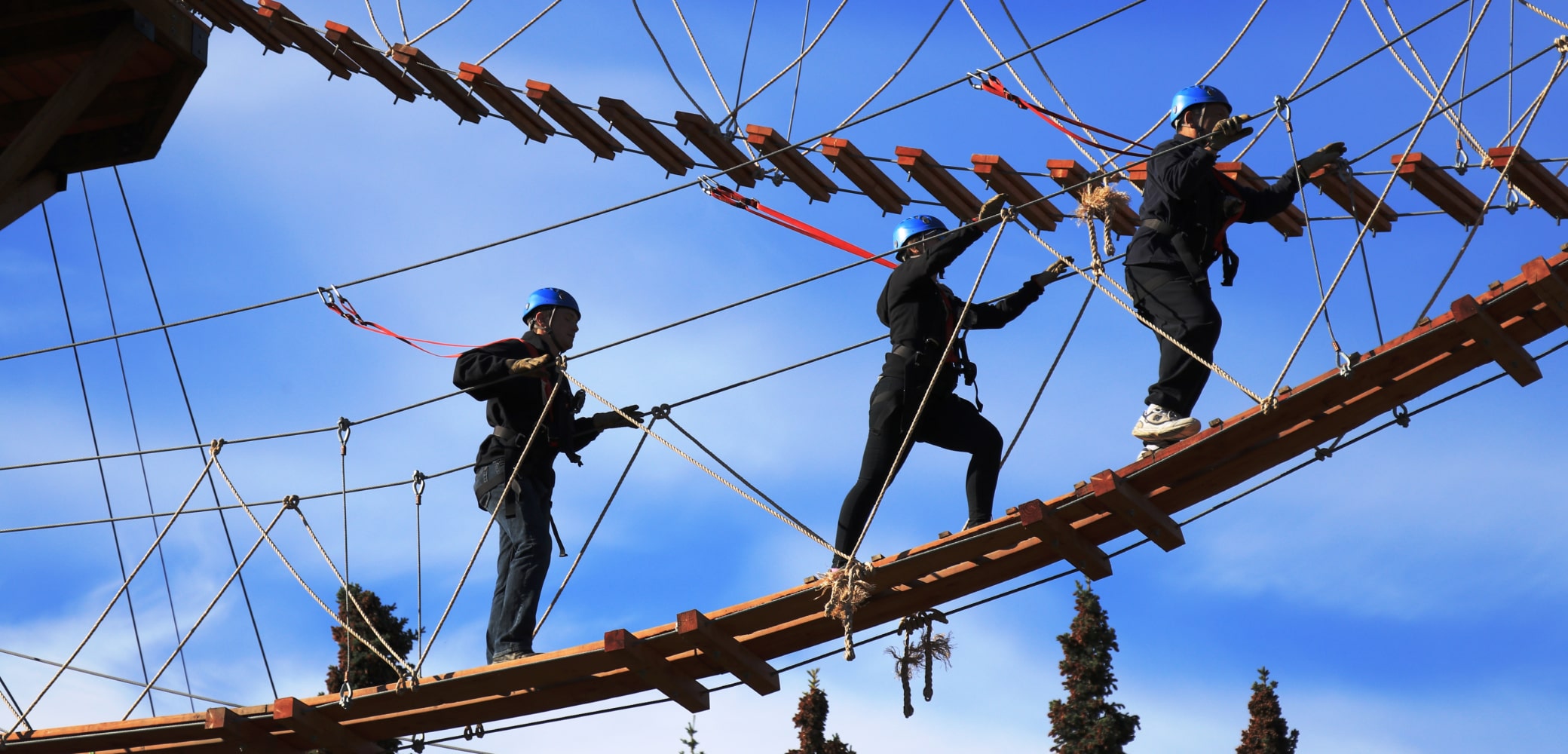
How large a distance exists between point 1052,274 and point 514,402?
2232 millimetres

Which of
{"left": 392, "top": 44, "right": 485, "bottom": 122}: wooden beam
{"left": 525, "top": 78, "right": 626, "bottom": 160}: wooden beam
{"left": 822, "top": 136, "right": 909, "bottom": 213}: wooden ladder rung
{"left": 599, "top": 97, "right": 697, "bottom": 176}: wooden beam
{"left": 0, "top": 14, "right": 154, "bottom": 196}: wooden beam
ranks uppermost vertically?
{"left": 392, "top": 44, "right": 485, "bottom": 122}: wooden beam

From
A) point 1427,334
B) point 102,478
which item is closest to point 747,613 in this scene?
point 1427,334

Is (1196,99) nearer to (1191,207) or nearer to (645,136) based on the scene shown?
(1191,207)

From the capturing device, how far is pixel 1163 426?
612 centimetres

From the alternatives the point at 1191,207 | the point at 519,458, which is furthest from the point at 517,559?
the point at 1191,207

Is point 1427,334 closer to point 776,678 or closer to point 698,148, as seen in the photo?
point 776,678

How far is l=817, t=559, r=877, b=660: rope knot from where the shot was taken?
633 cm

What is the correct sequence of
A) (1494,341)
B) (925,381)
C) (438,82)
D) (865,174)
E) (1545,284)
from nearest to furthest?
(1545,284), (1494,341), (925,381), (865,174), (438,82)

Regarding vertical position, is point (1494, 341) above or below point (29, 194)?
below

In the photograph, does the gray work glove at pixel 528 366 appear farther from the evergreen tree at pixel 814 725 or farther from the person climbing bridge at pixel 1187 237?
the evergreen tree at pixel 814 725

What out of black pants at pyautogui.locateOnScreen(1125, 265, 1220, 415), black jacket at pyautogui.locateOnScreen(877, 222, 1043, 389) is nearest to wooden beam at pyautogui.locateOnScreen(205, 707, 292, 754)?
black jacket at pyautogui.locateOnScreen(877, 222, 1043, 389)

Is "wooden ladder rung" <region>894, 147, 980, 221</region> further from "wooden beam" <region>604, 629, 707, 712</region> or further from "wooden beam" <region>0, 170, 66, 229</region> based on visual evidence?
"wooden beam" <region>0, 170, 66, 229</region>

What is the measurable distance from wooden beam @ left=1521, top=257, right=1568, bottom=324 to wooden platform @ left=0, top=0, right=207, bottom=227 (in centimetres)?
543

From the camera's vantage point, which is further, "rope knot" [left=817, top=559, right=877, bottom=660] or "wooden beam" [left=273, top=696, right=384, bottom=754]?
"wooden beam" [left=273, top=696, right=384, bottom=754]
